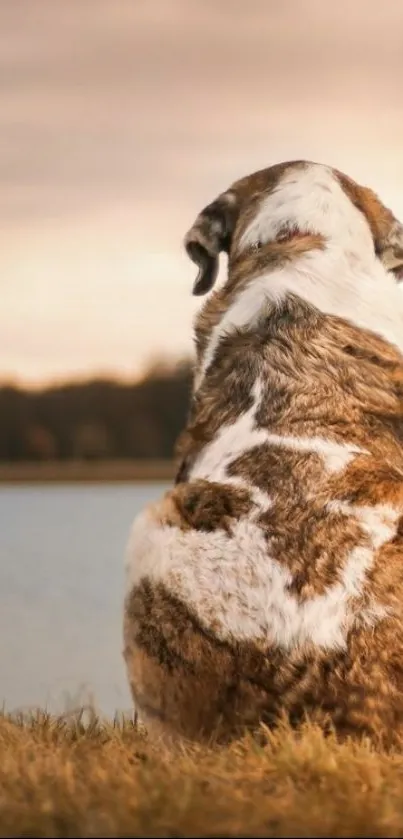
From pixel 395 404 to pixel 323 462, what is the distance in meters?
0.56

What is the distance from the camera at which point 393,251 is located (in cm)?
748

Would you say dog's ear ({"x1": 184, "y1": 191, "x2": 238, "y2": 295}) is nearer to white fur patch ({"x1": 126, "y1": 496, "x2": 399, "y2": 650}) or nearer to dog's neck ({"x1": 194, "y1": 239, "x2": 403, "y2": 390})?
dog's neck ({"x1": 194, "y1": 239, "x2": 403, "y2": 390})

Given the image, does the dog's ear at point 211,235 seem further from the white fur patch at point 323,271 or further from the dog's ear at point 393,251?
the dog's ear at point 393,251

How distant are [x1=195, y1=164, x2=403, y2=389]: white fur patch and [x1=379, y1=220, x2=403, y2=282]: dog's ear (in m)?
0.18

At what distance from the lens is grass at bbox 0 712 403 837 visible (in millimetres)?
4957

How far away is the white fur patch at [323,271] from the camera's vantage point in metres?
6.73

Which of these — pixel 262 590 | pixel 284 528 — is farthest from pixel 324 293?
pixel 262 590

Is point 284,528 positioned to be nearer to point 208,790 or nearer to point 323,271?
point 208,790

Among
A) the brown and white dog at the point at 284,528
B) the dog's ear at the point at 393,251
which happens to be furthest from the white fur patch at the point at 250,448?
the dog's ear at the point at 393,251

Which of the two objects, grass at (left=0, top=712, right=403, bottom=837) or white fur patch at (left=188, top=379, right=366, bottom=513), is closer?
grass at (left=0, top=712, right=403, bottom=837)

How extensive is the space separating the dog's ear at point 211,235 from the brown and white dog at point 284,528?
2.18 feet

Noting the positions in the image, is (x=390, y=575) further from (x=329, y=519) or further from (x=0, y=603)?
(x=0, y=603)

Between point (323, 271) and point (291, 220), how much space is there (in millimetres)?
392

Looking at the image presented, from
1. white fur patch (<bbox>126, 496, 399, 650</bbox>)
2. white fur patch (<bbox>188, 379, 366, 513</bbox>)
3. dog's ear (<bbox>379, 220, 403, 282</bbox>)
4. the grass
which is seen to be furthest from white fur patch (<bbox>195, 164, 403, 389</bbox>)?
the grass
